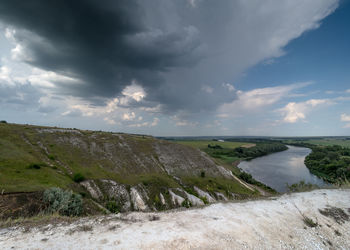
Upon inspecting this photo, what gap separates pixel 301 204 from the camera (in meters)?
10.8

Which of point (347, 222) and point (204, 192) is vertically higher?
point (347, 222)

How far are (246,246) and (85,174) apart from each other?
1230 inches

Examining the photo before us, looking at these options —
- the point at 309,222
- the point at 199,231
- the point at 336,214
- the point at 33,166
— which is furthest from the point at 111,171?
the point at 336,214

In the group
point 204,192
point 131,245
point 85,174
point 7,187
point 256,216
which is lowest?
point 204,192

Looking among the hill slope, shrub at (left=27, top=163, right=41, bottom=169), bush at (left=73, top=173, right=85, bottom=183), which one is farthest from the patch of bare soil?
shrub at (left=27, top=163, right=41, bottom=169)

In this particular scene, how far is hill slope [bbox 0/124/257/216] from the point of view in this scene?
23.1 meters

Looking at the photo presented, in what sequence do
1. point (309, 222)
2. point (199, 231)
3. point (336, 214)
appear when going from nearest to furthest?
point (199, 231) → point (309, 222) → point (336, 214)

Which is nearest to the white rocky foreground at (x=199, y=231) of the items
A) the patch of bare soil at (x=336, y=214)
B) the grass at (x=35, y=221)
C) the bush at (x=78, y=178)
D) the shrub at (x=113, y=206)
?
the patch of bare soil at (x=336, y=214)

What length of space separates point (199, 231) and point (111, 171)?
32.0 metres

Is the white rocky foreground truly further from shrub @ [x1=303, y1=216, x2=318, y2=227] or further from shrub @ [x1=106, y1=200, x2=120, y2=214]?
shrub @ [x1=106, y1=200, x2=120, y2=214]

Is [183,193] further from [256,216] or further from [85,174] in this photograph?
[256,216]

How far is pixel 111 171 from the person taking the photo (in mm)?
34031

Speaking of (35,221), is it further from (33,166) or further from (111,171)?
(111,171)

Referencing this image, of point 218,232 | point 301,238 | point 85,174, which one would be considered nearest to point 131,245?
point 218,232
